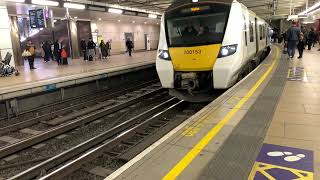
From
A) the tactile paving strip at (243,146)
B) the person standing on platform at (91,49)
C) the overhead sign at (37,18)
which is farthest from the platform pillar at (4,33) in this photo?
the tactile paving strip at (243,146)

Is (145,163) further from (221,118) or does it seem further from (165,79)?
(165,79)

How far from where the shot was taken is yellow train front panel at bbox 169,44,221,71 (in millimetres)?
6848

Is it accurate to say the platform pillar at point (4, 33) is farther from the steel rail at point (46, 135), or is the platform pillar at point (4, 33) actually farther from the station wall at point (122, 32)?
the station wall at point (122, 32)

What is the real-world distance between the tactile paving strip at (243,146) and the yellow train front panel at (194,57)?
175 cm

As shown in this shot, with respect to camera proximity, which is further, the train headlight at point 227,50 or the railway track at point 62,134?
the train headlight at point 227,50

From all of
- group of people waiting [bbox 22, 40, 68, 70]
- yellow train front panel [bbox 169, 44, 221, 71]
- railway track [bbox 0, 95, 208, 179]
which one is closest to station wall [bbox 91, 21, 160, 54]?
group of people waiting [bbox 22, 40, 68, 70]

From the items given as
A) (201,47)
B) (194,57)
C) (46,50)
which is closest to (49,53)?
(46,50)

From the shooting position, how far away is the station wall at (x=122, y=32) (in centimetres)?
2352

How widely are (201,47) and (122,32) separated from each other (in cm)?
2009

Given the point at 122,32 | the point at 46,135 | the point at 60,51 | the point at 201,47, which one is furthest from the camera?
the point at 122,32

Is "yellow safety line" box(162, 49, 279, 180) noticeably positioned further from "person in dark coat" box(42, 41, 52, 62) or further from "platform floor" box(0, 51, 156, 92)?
"person in dark coat" box(42, 41, 52, 62)

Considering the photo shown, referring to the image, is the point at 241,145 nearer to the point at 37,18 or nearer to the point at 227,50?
the point at 227,50


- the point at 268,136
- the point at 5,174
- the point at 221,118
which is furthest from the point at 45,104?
the point at 268,136

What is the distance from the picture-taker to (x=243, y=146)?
348 centimetres
